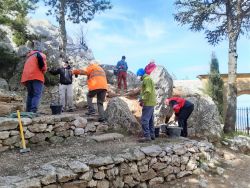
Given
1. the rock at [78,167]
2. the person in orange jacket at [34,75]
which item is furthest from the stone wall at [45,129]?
the rock at [78,167]

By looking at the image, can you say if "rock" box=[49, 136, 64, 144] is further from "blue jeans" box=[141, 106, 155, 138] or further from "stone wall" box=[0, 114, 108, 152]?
"blue jeans" box=[141, 106, 155, 138]

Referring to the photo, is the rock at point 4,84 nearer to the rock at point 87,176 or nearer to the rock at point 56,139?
the rock at point 56,139

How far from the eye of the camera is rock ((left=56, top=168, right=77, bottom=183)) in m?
5.56

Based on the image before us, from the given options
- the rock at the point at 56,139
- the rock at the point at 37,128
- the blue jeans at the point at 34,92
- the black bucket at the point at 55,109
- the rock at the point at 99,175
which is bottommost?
the rock at the point at 99,175

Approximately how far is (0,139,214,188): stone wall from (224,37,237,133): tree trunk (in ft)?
11.6

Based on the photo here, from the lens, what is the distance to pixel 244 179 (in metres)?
8.21

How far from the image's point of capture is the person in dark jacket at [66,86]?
9909 mm

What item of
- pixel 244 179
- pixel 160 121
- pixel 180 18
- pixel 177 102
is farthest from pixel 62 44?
pixel 244 179

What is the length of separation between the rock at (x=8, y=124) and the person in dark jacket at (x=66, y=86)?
3033 mm

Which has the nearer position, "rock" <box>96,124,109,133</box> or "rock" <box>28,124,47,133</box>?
"rock" <box>28,124,47,133</box>

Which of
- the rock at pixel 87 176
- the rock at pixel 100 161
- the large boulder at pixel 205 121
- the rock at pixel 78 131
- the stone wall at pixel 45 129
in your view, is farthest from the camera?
the large boulder at pixel 205 121

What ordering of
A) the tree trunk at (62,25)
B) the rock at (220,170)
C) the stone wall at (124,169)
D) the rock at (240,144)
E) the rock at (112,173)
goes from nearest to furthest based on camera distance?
the stone wall at (124,169) → the rock at (112,173) → the rock at (220,170) → the rock at (240,144) → the tree trunk at (62,25)

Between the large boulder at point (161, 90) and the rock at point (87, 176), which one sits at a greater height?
the large boulder at point (161, 90)

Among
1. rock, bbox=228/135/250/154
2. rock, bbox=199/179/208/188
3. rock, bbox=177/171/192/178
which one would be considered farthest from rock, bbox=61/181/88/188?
rock, bbox=228/135/250/154
